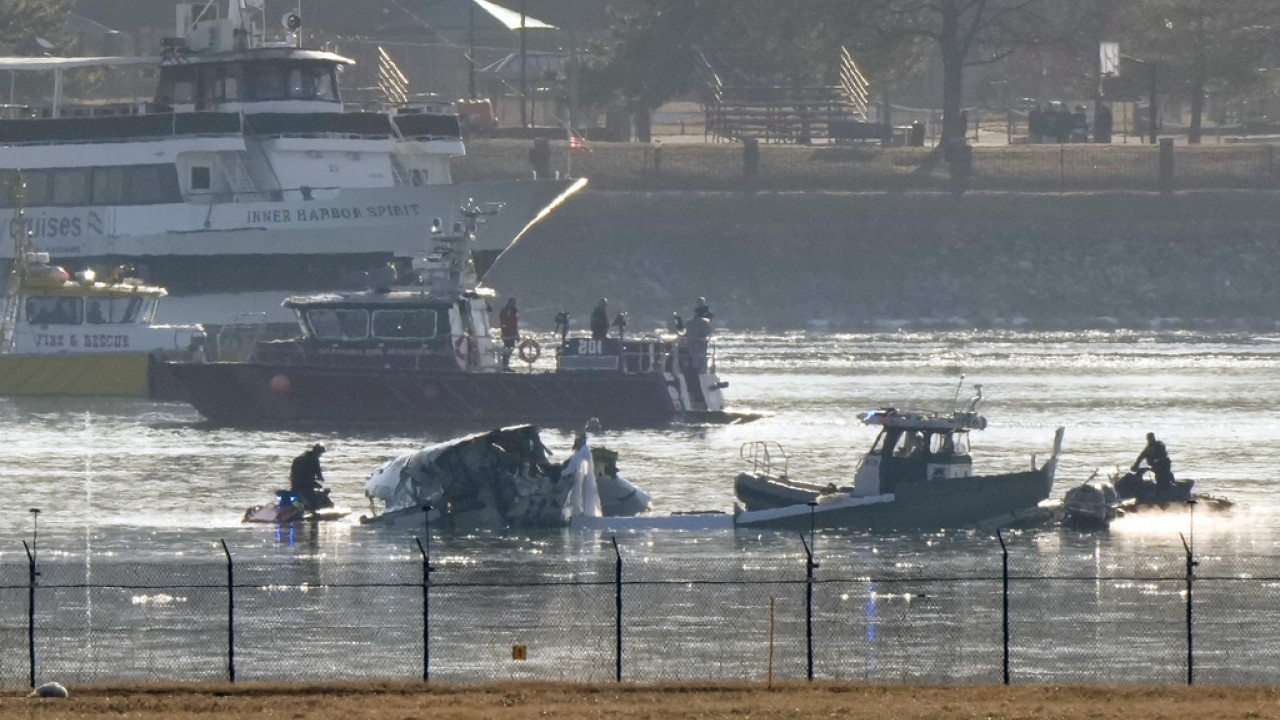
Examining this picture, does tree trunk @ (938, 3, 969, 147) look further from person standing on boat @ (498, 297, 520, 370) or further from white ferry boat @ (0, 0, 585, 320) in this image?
person standing on boat @ (498, 297, 520, 370)

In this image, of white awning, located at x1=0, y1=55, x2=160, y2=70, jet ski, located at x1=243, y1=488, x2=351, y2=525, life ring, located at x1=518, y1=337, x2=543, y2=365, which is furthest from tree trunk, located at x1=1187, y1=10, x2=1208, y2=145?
jet ski, located at x1=243, y1=488, x2=351, y2=525

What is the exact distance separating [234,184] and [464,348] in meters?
17.0

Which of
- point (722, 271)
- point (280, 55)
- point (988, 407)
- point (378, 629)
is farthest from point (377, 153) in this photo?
point (378, 629)

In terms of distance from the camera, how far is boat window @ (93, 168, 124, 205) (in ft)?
220

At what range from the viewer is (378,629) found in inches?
1090

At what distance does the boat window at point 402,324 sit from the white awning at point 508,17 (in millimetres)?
55190

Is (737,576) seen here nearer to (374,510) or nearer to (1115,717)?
(374,510)

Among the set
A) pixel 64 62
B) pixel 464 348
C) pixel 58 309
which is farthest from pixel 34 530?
pixel 64 62

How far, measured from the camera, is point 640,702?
855 inches

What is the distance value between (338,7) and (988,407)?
Result: 64.0 m

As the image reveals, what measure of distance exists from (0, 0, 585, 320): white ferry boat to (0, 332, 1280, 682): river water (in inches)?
338

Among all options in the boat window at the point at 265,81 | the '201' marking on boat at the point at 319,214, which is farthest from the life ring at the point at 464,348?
the boat window at the point at 265,81

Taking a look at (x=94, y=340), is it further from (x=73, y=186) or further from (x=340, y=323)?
(x=73, y=186)

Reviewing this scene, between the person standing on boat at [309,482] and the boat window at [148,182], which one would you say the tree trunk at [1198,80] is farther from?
the person standing on boat at [309,482]
